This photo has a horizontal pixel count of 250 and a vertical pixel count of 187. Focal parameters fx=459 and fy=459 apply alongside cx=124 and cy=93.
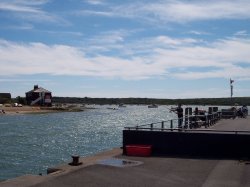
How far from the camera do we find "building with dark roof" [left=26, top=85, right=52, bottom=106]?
16038 centimetres

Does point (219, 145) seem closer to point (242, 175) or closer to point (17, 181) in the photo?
point (242, 175)

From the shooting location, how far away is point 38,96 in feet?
534

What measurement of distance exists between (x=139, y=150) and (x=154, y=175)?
5.34 meters

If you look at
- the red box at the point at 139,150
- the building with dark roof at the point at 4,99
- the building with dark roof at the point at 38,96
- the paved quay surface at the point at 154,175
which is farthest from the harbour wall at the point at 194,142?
the building with dark roof at the point at 4,99

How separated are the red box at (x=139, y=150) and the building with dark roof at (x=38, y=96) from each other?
141m

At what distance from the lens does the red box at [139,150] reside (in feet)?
68.7

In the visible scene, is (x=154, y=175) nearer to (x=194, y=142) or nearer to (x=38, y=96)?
(x=194, y=142)

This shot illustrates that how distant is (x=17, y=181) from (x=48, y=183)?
152 centimetres

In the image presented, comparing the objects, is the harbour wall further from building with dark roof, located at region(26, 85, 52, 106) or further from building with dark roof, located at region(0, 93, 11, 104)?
building with dark roof, located at region(0, 93, 11, 104)

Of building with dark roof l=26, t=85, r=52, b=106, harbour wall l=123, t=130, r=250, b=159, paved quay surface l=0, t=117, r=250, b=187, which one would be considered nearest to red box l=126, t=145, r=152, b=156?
harbour wall l=123, t=130, r=250, b=159

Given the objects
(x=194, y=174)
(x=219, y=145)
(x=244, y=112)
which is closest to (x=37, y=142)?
(x=244, y=112)

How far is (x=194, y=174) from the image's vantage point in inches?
631

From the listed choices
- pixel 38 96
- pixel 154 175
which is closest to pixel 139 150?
pixel 154 175

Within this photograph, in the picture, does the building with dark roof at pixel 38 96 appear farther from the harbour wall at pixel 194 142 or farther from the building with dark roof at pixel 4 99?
the harbour wall at pixel 194 142
